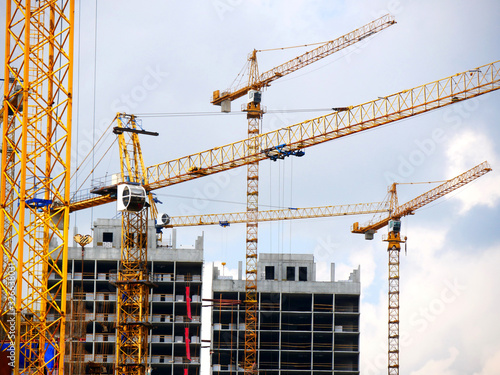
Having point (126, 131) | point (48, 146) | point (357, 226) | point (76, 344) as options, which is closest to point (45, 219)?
point (48, 146)

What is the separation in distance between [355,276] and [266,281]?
13876mm

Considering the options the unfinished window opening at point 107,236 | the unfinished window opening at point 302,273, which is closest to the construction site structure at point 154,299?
the unfinished window opening at point 107,236

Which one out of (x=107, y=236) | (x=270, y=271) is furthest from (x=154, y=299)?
(x=270, y=271)

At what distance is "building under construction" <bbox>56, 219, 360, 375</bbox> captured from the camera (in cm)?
14538

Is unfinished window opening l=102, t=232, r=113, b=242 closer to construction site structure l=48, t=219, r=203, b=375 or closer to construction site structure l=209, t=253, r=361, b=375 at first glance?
construction site structure l=48, t=219, r=203, b=375

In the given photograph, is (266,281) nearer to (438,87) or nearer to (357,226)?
(357,226)

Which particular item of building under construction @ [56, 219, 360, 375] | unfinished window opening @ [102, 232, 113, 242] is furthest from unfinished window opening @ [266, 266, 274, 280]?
unfinished window opening @ [102, 232, 113, 242]

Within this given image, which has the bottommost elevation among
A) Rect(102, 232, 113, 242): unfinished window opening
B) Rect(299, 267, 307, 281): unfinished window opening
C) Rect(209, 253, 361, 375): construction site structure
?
Rect(209, 253, 361, 375): construction site structure

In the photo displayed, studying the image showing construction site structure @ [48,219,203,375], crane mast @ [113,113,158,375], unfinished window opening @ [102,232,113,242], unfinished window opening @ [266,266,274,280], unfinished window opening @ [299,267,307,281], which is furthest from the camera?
unfinished window opening @ [266,266,274,280]

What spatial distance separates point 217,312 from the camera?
15638cm

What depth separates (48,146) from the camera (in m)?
72.2

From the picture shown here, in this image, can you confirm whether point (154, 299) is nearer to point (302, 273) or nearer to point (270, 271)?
point (270, 271)

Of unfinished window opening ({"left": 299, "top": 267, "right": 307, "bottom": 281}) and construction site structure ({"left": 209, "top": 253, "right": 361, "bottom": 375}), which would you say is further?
unfinished window opening ({"left": 299, "top": 267, "right": 307, "bottom": 281})

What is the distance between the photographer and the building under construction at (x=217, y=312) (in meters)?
145
